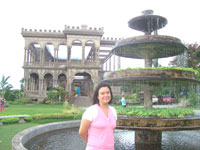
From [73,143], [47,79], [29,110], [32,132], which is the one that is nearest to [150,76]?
[73,143]

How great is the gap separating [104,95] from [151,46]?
16.7ft

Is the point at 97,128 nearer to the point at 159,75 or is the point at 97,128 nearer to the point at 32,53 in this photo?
the point at 159,75

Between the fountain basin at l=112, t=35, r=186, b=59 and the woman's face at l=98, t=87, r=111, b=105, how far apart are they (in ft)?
14.6

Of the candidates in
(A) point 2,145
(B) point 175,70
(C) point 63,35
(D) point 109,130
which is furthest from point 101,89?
(C) point 63,35

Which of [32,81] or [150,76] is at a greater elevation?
[32,81]

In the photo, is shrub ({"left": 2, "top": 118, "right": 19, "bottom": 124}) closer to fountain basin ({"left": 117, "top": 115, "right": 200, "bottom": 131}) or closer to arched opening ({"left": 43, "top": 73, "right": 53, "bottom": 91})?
fountain basin ({"left": 117, "top": 115, "right": 200, "bottom": 131})

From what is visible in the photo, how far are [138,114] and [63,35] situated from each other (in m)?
32.9

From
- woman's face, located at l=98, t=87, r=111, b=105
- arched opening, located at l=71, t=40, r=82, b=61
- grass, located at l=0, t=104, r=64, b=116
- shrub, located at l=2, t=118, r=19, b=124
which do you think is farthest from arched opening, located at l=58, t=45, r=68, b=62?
woman's face, located at l=98, t=87, r=111, b=105

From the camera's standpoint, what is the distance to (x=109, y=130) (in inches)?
100.0

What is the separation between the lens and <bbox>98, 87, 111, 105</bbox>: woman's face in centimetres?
265

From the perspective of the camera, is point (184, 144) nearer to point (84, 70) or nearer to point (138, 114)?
point (138, 114)

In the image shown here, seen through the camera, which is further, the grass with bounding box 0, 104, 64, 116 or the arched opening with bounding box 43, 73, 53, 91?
the arched opening with bounding box 43, 73, 53, 91

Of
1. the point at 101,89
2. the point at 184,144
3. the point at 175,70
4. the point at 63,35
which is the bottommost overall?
the point at 184,144

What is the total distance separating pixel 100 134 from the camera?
2479 millimetres
